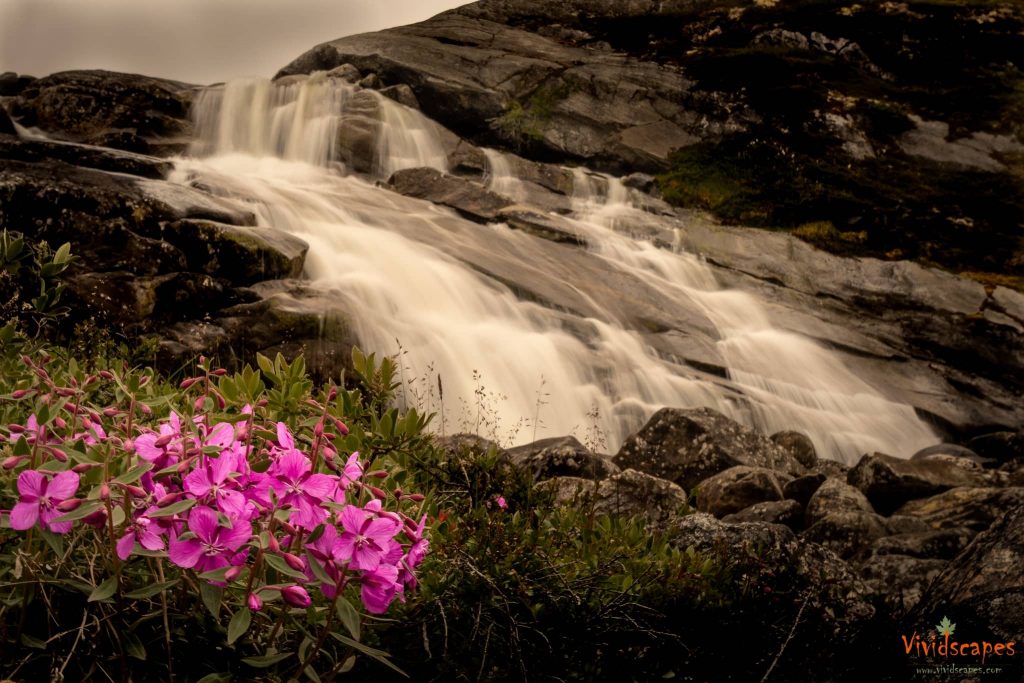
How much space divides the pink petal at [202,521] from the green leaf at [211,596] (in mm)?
106

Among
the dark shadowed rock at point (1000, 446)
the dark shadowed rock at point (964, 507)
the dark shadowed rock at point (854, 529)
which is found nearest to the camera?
the dark shadowed rock at point (854, 529)

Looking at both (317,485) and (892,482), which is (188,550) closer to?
(317,485)

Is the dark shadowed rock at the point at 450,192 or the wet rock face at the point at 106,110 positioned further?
the wet rock face at the point at 106,110

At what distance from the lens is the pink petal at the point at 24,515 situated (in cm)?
155

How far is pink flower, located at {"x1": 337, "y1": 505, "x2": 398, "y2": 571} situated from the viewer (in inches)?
59.9

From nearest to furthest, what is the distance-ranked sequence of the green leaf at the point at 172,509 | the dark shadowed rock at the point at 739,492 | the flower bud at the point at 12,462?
the green leaf at the point at 172,509
the flower bud at the point at 12,462
the dark shadowed rock at the point at 739,492

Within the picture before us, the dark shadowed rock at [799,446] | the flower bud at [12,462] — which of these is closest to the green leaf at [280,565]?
the flower bud at [12,462]

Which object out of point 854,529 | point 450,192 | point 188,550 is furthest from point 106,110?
point 188,550

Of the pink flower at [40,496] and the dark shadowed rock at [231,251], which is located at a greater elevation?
the pink flower at [40,496]

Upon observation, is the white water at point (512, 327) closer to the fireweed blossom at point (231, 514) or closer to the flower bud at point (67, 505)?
the fireweed blossom at point (231, 514)

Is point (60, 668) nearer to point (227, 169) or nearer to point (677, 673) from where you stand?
point (677, 673)

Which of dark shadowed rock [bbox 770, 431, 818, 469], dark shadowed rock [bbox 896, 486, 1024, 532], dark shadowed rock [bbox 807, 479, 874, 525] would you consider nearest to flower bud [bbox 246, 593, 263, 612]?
dark shadowed rock [bbox 807, 479, 874, 525]

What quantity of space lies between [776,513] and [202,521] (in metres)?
5.95

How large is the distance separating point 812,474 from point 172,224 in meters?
6.65
